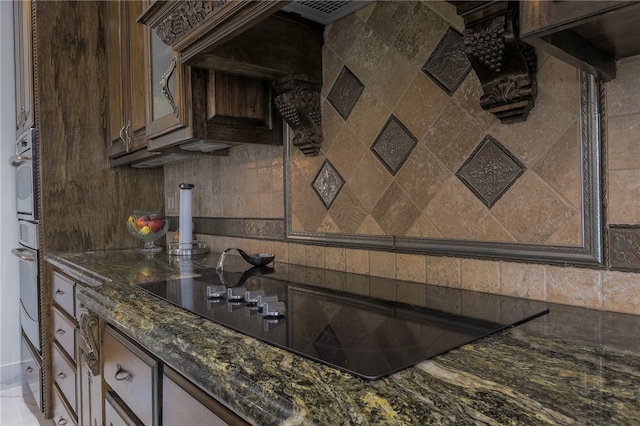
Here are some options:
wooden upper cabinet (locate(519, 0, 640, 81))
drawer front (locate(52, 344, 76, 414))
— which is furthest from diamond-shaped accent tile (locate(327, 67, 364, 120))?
drawer front (locate(52, 344, 76, 414))

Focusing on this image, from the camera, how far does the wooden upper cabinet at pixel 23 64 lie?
2.30 meters

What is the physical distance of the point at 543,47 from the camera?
606mm

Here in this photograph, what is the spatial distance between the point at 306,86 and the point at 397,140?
420 mm

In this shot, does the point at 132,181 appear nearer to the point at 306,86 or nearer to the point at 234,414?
the point at 306,86

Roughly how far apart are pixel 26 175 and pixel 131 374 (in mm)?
1962

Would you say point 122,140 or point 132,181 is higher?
point 122,140

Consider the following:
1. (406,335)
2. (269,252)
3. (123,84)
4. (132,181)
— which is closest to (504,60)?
(406,335)

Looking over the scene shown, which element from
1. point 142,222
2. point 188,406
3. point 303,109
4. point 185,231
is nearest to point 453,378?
point 188,406

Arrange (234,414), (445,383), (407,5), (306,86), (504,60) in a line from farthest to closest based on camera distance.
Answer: (306,86) → (407,5) → (504,60) → (234,414) → (445,383)

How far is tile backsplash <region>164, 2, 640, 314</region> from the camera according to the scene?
2.74 feet

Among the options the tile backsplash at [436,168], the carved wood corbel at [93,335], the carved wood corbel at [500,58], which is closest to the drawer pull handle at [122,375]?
the carved wood corbel at [93,335]

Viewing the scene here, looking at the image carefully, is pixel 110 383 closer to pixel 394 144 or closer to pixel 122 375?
pixel 122 375

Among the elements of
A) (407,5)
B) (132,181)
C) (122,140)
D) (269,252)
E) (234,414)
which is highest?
(407,5)

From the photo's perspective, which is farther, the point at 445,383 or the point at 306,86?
the point at 306,86
